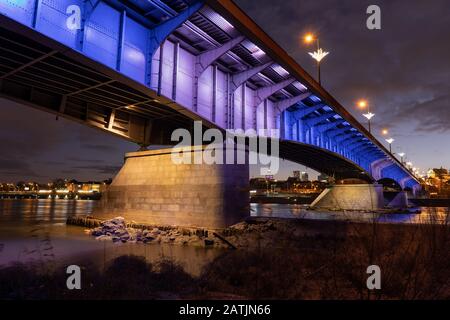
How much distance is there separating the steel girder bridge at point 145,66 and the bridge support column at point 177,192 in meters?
2.88

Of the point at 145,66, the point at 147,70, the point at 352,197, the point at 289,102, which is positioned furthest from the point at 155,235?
the point at 352,197

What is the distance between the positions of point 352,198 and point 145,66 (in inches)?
1536

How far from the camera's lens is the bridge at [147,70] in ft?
39.0

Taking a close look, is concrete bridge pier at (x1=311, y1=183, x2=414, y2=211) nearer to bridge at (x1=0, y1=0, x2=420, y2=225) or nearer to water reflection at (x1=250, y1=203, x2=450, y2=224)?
water reflection at (x1=250, y1=203, x2=450, y2=224)

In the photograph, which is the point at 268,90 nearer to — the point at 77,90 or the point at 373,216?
the point at 77,90

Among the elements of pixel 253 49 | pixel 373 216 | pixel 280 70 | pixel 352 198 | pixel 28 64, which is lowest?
pixel 373 216

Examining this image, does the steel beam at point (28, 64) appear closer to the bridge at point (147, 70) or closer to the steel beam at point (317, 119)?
the bridge at point (147, 70)

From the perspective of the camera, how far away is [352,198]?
1772 inches

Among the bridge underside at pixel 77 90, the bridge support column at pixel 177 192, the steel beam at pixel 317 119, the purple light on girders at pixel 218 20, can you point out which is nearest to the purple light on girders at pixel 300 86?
the bridge support column at pixel 177 192

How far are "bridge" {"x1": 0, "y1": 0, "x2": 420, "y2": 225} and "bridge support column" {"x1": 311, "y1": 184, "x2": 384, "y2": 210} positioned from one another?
21.5 meters
